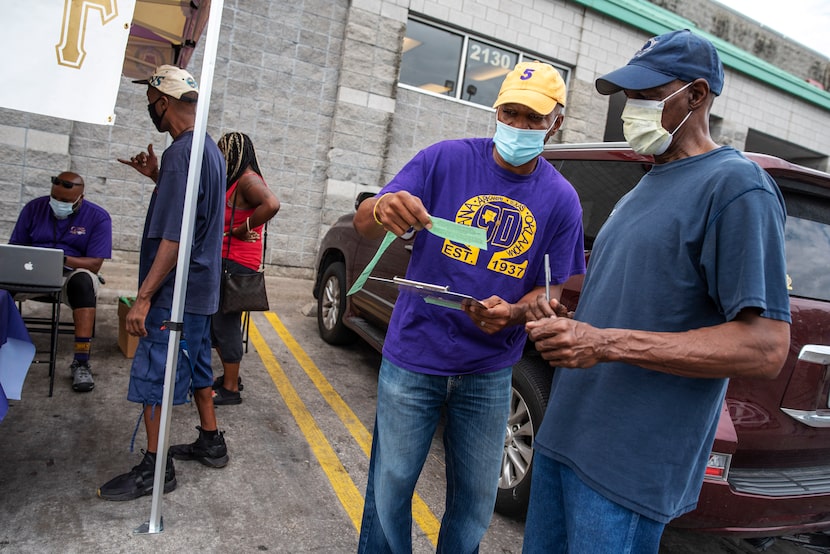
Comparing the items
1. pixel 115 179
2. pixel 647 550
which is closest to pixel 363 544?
pixel 647 550

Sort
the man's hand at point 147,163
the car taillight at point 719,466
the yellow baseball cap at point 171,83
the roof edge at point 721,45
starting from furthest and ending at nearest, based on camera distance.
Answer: the roof edge at point 721,45 < the man's hand at point 147,163 < the yellow baseball cap at point 171,83 < the car taillight at point 719,466

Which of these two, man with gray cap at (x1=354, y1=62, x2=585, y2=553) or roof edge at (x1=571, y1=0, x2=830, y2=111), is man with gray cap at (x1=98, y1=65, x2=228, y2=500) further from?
roof edge at (x1=571, y1=0, x2=830, y2=111)

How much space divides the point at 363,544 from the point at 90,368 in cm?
320

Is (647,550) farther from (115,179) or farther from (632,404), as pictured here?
(115,179)

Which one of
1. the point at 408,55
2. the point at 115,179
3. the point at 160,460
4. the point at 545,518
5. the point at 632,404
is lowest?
the point at 160,460

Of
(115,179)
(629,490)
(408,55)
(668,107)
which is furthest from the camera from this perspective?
(408,55)

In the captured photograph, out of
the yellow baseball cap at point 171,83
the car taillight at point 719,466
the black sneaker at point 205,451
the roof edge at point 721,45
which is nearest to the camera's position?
the car taillight at point 719,466

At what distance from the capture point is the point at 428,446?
214cm

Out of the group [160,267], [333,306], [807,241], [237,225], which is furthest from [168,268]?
[807,241]

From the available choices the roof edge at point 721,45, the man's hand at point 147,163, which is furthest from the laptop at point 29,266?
the roof edge at point 721,45

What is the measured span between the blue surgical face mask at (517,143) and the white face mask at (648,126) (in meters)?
0.40

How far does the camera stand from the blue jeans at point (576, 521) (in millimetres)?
1492

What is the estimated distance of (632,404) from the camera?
1.48 meters

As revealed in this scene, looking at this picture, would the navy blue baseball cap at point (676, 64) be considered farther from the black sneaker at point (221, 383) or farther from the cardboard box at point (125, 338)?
the cardboard box at point (125, 338)
